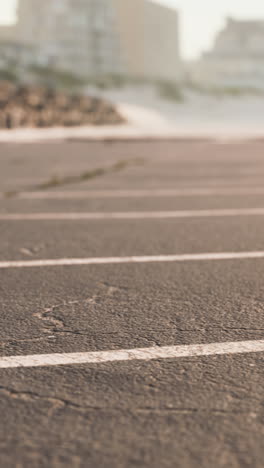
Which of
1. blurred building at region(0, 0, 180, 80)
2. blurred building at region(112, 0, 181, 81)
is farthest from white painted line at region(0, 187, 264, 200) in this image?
blurred building at region(112, 0, 181, 81)

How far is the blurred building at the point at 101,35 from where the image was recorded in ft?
281

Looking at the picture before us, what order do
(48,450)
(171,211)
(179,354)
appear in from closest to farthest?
(48,450) < (179,354) < (171,211)

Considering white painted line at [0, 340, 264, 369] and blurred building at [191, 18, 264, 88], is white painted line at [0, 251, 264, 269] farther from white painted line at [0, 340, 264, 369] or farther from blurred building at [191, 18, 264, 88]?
blurred building at [191, 18, 264, 88]

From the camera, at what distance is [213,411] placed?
2514mm

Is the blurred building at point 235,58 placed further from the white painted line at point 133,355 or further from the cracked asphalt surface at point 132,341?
the white painted line at point 133,355

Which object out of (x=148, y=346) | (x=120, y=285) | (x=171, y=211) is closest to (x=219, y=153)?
(x=171, y=211)

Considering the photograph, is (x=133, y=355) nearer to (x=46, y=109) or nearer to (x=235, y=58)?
(x=46, y=109)

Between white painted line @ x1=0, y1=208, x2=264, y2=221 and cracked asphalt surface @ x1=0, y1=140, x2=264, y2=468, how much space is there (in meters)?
0.27

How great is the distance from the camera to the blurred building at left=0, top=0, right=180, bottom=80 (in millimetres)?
85750

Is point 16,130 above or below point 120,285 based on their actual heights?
below

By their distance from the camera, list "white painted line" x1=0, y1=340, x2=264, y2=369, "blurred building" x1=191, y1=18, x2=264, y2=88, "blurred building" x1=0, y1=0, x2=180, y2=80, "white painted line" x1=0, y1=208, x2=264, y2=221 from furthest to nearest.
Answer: "blurred building" x1=191, y1=18, x2=264, y2=88
"blurred building" x1=0, y1=0, x2=180, y2=80
"white painted line" x1=0, y1=208, x2=264, y2=221
"white painted line" x1=0, y1=340, x2=264, y2=369

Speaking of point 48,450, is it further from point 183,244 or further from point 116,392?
point 183,244

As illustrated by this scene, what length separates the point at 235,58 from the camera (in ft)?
371

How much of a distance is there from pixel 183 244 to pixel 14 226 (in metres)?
1.81
